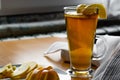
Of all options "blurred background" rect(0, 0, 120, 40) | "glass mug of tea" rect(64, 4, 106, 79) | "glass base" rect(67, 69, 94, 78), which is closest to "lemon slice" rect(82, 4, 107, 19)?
"glass mug of tea" rect(64, 4, 106, 79)

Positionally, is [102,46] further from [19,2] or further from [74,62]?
[19,2]

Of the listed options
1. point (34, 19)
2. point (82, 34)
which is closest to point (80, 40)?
point (82, 34)

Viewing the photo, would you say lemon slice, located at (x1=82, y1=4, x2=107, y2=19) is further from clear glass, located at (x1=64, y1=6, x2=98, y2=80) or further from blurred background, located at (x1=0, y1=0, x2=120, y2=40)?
blurred background, located at (x1=0, y1=0, x2=120, y2=40)

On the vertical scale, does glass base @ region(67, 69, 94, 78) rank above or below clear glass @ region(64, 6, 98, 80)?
below

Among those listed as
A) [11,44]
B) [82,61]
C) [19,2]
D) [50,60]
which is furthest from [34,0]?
[82,61]

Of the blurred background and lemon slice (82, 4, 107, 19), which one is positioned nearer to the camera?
lemon slice (82, 4, 107, 19)

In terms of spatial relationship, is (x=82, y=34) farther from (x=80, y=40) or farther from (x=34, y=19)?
(x=34, y=19)

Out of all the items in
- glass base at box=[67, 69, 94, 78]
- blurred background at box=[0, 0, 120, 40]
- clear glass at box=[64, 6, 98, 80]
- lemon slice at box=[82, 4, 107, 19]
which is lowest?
blurred background at box=[0, 0, 120, 40]
